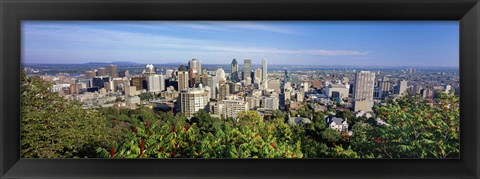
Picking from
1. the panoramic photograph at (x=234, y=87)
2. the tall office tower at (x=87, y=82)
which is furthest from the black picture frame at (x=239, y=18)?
the tall office tower at (x=87, y=82)

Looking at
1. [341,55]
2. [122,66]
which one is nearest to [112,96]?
[122,66]

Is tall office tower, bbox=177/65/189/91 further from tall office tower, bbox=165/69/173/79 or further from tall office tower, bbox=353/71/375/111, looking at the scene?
tall office tower, bbox=353/71/375/111

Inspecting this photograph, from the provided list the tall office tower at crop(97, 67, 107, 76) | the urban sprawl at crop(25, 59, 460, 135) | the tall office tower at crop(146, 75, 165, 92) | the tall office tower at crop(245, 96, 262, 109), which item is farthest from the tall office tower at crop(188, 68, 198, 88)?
the tall office tower at crop(97, 67, 107, 76)

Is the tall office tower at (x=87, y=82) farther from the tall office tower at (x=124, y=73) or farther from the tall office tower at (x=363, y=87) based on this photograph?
the tall office tower at (x=363, y=87)

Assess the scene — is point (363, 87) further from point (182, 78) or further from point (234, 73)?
point (182, 78)

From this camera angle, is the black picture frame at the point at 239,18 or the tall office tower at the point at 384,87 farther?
the tall office tower at the point at 384,87

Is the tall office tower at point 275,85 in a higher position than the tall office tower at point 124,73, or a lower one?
lower
